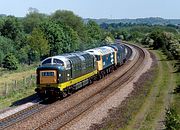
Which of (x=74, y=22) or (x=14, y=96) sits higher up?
(x=74, y=22)

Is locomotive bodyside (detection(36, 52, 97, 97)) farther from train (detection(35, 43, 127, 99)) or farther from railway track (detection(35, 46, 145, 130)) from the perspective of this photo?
railway track (detection(35, 46, 145, 130))

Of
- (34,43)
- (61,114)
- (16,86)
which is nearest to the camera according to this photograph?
(61,114)

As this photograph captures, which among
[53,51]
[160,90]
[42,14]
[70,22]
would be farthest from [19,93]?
[42,14]

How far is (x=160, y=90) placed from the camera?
45.1 meters

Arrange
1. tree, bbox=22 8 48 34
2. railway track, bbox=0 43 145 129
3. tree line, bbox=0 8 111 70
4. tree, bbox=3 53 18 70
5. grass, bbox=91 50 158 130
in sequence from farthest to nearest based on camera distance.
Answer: tree, bbox=22 8 48 34
tree line, bbox=0 8 111 70
tree, bbox=3 53 18 70
railway track, bbox=0 43 145 129
grass, bbox=91 50 158 130

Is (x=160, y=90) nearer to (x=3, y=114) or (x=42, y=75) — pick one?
(x=42, y=75)

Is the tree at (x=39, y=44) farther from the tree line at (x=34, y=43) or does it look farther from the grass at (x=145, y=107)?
the grass at (x=145, y=107)

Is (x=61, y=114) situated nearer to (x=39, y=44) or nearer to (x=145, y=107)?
(x=145, y=107)

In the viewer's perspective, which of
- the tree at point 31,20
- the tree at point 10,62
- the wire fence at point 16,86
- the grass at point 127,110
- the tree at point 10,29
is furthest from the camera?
the tree at point 31,20

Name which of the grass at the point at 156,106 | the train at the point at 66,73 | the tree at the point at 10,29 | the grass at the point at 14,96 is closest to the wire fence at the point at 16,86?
the grass at the point at 14,96

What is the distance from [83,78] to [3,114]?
14066 millimetres

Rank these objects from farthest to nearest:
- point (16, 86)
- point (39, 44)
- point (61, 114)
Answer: point (39, 44) → point (16, 86) → point (61, 114)

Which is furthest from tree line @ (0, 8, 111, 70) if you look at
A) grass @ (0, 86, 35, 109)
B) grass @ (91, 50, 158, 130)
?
grass @ (91, 50, 158, 130)

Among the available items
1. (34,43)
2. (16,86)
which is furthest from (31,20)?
(16,86)
